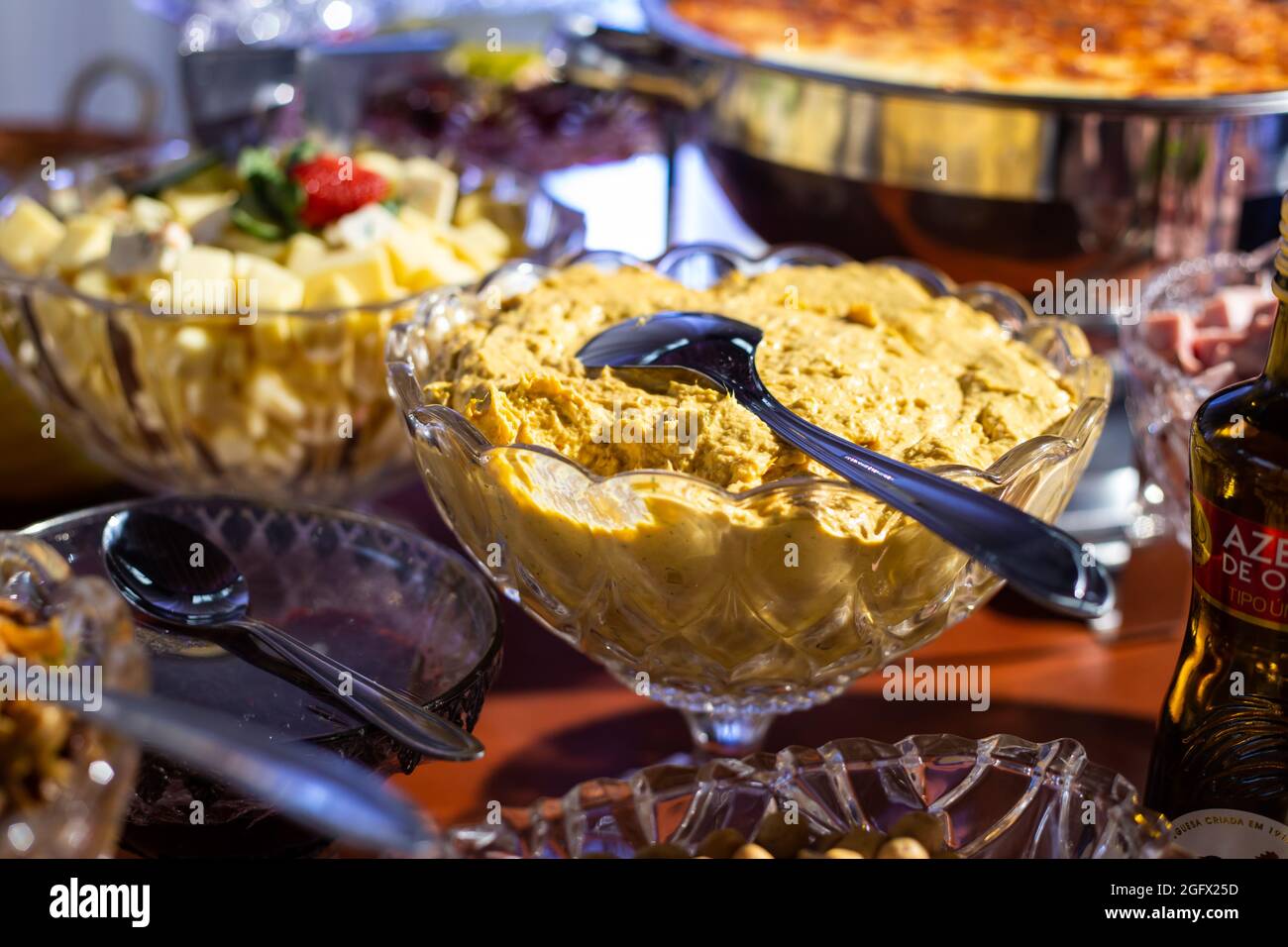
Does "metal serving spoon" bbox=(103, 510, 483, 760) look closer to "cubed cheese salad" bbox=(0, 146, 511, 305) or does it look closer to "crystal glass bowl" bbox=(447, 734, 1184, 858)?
"crystal glass bowl" bbox=(447, 734, 1184, 858)

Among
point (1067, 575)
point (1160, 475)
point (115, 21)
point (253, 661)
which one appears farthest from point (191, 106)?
point (115, 21)

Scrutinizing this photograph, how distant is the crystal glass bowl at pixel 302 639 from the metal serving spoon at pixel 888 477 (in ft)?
0.48

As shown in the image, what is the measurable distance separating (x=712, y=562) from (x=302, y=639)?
23 cm

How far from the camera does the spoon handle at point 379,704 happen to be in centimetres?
54

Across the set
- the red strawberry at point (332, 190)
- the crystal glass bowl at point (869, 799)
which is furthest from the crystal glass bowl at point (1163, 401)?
the red strawberry at point (332, 190)

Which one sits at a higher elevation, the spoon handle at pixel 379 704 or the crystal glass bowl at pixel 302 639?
the spoon handle at pixel 379 704

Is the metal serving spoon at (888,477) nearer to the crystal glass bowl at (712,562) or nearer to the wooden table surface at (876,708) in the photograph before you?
the crystal glass bowl at (712,562)

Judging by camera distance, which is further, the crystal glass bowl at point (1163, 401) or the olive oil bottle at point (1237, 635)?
the crystal glass bowl at point (1163, 401)

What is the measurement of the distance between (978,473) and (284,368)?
1.48 feet

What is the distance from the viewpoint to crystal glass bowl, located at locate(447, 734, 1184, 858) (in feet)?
1.81

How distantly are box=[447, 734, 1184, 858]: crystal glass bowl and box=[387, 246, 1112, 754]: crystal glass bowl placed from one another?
2.7 inches

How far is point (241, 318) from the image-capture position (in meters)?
0.84

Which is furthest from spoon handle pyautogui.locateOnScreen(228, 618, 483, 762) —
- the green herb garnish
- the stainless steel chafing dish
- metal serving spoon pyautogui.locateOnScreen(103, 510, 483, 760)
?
the stainless steel chafing dish

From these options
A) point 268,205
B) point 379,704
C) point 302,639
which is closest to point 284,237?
point 268,205
